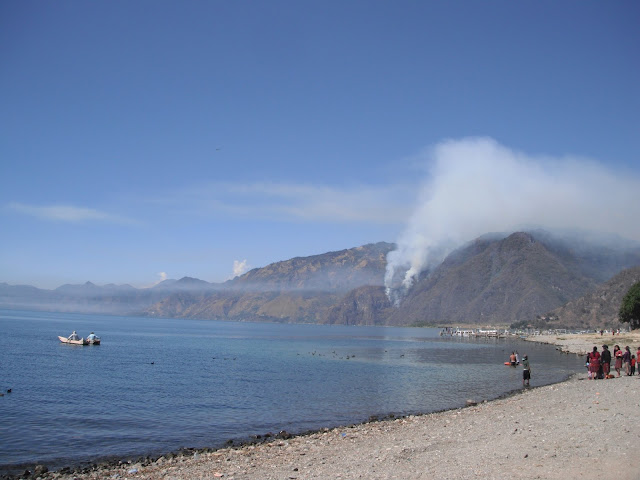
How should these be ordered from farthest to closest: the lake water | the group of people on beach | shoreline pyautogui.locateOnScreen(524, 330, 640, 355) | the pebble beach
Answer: shoreline pyautogui.locateOnScreen(524, 330, 640, 355), the group of people on beach, the lake water, the pebble beach

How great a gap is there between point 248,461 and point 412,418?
12.4 metres

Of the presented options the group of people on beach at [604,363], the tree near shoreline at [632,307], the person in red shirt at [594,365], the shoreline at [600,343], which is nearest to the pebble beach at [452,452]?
the person in red shirt at [594,365]

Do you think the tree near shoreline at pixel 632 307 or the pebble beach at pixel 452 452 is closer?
the pebble beach at pixel 452 452

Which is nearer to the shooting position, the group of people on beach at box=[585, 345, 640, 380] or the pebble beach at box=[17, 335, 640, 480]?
the pebble beach at box=[17, 335, 640, 480]

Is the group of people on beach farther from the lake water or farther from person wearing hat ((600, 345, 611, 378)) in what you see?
the lake water

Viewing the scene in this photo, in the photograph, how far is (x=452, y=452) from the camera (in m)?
17.2

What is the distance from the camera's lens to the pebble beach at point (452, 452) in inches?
567

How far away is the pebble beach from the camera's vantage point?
14406mm

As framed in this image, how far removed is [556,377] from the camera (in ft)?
161

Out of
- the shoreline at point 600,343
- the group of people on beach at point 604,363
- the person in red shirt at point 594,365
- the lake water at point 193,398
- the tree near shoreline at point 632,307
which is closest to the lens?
the lake water at point 193,398

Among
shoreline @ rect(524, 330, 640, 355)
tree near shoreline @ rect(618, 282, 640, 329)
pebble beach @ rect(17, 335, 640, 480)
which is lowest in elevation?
shoreline @ rect(524, 330, 640, 355)

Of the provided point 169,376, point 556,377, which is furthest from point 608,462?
point 169,376

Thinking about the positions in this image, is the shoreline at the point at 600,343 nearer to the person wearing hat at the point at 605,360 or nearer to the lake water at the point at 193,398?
the lake water at the point at 193,398

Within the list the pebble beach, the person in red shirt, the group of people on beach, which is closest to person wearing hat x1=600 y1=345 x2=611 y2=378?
the group of people on beach
